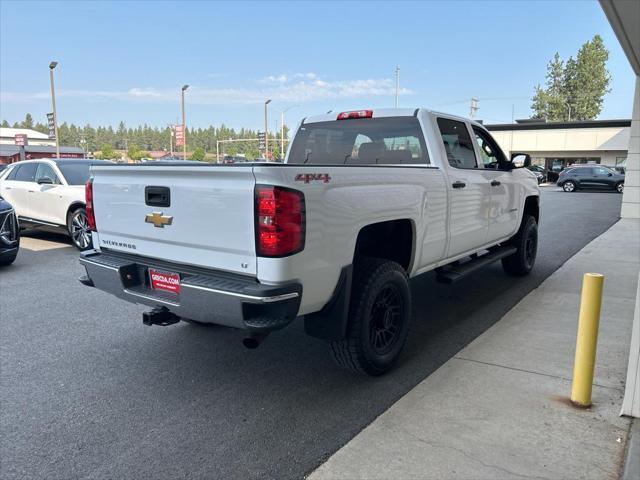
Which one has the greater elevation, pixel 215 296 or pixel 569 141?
pixel 569 141

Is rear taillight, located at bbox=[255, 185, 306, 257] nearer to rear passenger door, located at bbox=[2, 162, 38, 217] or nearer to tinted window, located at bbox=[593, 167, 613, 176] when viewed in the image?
rear passenger door, located at bbox=[2, 162, 38, 217]

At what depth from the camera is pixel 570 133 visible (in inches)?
1714

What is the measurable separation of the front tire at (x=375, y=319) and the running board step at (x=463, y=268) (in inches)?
35.7

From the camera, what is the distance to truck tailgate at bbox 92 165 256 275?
9.66 feet

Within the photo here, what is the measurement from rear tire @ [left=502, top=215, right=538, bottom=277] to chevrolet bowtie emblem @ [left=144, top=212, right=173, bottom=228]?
502 centimetres

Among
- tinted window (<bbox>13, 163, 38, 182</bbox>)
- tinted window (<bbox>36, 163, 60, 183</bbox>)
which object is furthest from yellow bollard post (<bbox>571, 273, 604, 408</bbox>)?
tinted window (<bbox>13, 163, 38, 182</bbox>)

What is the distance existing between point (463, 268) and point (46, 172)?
8301 millimetres

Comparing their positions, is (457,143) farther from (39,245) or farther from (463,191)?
(39,245)

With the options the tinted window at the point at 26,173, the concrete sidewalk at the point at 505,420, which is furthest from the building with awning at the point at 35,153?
the concrete sidewalk at the point at 505,420

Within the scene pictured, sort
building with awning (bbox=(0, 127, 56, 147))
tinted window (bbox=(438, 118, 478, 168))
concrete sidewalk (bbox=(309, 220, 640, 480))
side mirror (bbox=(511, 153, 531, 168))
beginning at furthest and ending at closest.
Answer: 1. building with awning (bbox=(0, 127, 56, 147))
2. side mirror (bbox=(511, 153, 531, 168))
3. tinted window (bbox=(438, 118, 478, 168))
4. concrete sidewalk (bbox=(309, 220, 640, 480))

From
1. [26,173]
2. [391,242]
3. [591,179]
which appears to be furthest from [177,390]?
[591,179]

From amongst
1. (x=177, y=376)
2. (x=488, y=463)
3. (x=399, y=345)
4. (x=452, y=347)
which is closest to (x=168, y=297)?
(x=177, y=376)

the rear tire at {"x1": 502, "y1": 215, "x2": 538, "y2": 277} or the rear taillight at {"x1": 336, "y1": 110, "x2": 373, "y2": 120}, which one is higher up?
the rear taillight at {"x1": 336, "y1": 110, "x2": 373, "y2": 120}

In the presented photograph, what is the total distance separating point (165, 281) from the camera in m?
3.36
